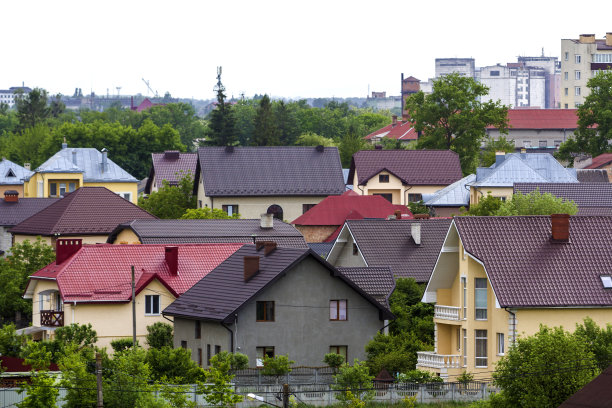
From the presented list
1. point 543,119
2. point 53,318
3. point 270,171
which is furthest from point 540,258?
point 543,119

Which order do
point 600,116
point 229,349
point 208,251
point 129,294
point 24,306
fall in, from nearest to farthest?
point 229,349 → point 129,294 → point 208,251 → point 24,306 → point 600,116

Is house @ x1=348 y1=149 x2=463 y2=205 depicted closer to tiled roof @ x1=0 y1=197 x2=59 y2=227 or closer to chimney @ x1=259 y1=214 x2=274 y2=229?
tiled roof @ x1=0 y1=197 x2=59 y2=227

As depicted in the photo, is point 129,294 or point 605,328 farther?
point 129,294

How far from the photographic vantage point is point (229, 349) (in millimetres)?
53562

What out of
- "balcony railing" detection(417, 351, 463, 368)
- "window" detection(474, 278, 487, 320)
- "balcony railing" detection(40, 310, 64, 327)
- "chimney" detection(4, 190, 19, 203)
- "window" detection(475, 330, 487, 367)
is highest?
"chimney" detection(4, 190, 19, 203)

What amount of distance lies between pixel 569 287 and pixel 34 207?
2509 inches

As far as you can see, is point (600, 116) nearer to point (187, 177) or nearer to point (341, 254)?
point (187, 177)

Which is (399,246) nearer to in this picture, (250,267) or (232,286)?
(250,267)

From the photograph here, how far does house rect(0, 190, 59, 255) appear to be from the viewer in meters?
103

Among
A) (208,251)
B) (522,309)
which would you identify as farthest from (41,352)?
(208,251)

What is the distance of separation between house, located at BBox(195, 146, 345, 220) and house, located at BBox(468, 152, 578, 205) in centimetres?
1126

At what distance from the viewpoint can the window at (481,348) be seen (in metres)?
→ 50.3

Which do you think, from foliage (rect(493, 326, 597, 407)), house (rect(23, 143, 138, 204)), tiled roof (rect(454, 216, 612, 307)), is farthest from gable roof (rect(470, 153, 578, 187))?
foliage (rect(493, 326, 597, 407))

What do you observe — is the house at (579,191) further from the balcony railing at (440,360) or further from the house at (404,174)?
the balcony railing at (440,360)
